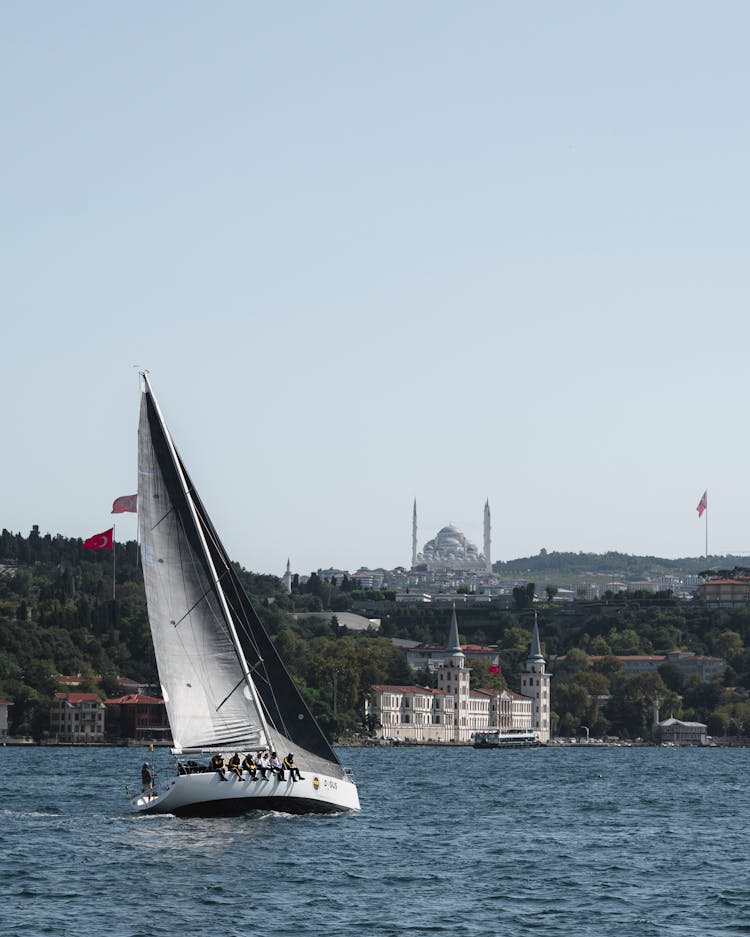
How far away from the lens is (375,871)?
4953 centimetres

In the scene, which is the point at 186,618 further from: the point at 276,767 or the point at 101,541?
the point at 101,541

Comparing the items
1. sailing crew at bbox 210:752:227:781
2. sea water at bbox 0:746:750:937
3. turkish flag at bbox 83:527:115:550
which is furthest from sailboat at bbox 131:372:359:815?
turkish flag at bbox 83:527:115:550

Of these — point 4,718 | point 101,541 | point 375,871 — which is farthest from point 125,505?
point 4,718

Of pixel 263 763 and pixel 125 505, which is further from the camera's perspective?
pixel 125 505

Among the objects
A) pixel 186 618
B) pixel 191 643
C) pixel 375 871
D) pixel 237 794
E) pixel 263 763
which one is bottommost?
pixel 375 871

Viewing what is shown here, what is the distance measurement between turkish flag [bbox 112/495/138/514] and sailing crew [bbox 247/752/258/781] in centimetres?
3722

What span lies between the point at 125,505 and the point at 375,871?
4803 cm

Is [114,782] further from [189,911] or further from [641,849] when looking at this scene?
[189,911]

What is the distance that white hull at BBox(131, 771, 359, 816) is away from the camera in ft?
176

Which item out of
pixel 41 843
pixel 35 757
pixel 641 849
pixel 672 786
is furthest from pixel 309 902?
pixel 35 757

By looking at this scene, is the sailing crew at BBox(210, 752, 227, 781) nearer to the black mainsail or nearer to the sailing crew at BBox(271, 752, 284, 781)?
the black mainsail

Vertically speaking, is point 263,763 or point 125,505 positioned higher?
point 125,505

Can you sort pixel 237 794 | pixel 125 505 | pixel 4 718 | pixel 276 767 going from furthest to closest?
pixel 4 718 < pixel 125 505 < pixel 276 767 < pixel 237 794

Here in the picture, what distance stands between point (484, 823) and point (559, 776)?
53840 millimetres
